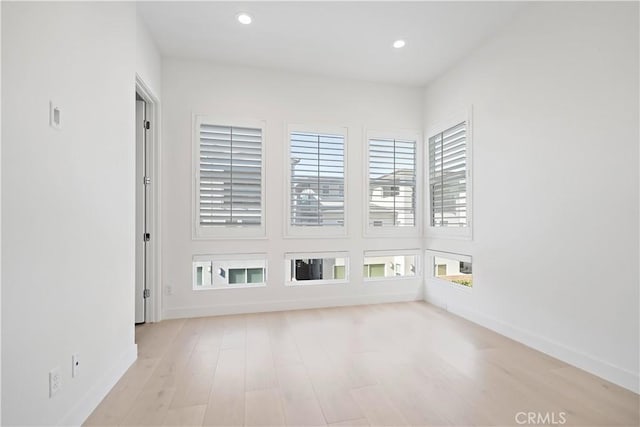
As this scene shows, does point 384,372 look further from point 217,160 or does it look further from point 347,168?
point 217,160

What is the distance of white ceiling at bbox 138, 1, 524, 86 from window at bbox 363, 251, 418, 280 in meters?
2.39

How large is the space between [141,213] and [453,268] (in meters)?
3.66

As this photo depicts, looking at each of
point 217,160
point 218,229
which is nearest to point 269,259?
point 218,229

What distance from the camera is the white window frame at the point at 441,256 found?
3.51 meters

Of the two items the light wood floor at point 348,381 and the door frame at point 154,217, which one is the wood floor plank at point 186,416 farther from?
the door frame at point 154,217

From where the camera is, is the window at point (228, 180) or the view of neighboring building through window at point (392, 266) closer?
the window at point (228, 180)
